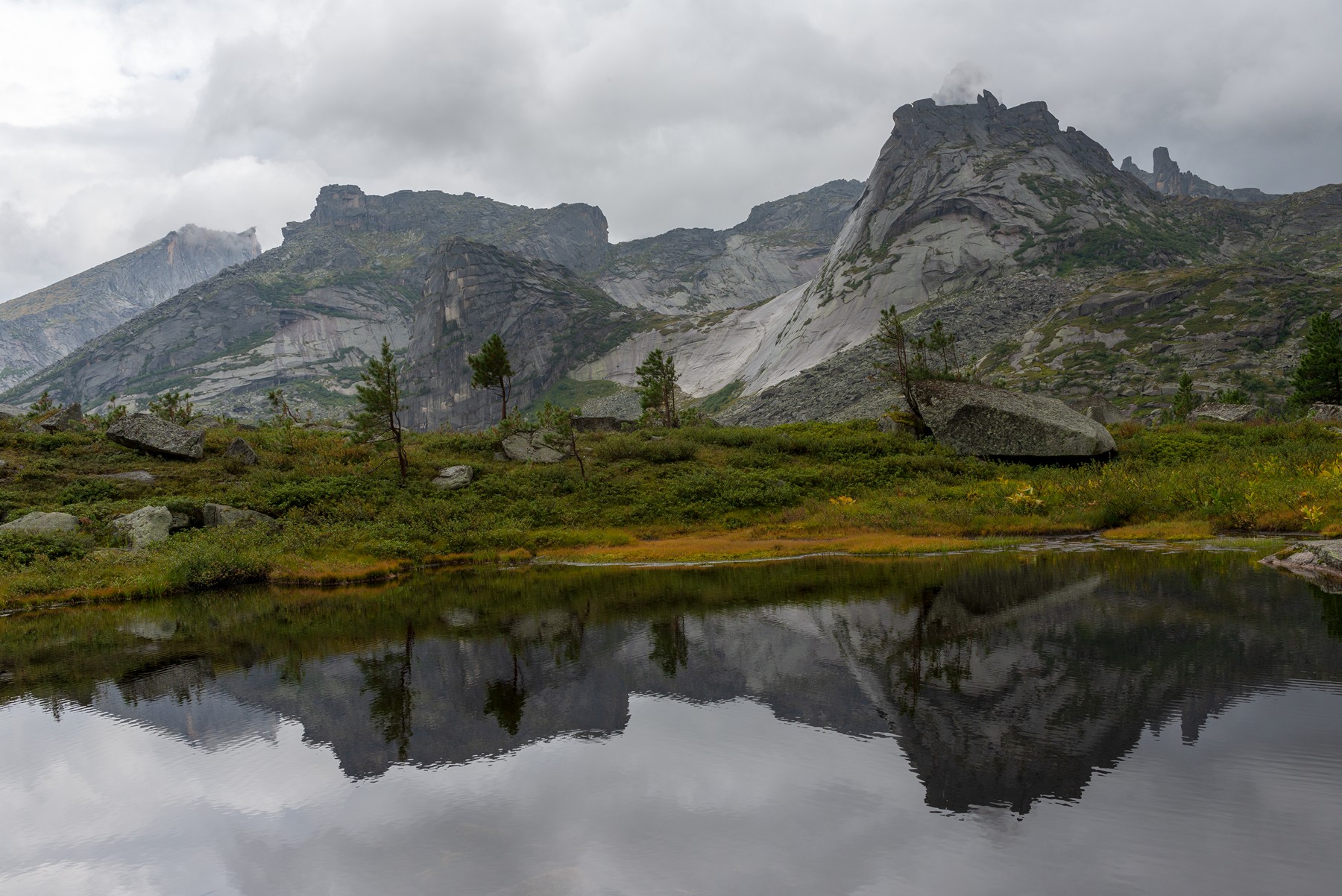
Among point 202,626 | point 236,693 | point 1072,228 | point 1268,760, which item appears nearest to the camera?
point 1268,760

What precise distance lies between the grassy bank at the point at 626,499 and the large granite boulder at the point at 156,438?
806 millimetres

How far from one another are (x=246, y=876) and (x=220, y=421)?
68.8 m

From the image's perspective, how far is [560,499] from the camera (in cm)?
4269

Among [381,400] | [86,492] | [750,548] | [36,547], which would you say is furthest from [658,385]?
[36,547]

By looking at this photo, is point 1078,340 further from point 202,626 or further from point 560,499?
point 202,626

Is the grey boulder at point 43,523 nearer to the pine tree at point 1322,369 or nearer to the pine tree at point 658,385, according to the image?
the pine tree at point 658,385

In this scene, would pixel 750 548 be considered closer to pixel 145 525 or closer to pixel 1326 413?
pixel 145 525

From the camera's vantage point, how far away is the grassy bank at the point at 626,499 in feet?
97.8

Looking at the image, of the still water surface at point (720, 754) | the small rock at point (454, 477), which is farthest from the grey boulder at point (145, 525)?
the still water surface at point (720, 754)

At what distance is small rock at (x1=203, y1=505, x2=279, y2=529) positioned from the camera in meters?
36.1

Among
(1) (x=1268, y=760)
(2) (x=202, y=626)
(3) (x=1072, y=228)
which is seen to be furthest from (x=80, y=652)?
(3) (x=1072, y=228)

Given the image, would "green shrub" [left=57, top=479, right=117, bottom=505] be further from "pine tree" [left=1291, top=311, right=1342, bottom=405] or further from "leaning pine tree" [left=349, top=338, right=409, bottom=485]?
"pine tree" [left=1291, top=311, right=1342, bottom=405]

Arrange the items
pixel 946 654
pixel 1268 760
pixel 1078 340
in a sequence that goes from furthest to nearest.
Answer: pixel 1078 340 < pixel 946 654 < pixel 1268 760

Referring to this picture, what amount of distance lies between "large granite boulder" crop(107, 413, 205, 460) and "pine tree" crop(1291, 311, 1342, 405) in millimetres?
95167
